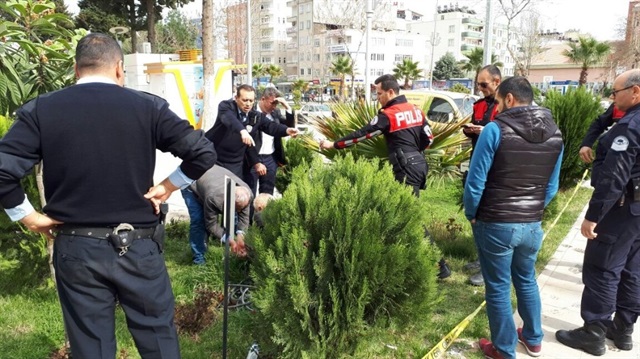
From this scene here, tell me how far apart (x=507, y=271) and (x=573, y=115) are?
5.68 metres

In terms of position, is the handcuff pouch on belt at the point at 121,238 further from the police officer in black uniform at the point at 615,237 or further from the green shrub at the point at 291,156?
the green shrub at the point at 291,156

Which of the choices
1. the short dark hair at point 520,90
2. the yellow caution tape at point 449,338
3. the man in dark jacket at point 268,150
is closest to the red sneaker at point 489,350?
the yellow caution tape at point 449,338

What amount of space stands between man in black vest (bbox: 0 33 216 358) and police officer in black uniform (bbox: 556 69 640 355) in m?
2.50

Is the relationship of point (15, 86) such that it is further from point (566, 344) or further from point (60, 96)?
point (566, 344)

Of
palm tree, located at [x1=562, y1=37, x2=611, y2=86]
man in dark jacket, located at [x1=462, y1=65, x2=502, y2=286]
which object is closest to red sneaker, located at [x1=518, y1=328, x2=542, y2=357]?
man in dark jacket, located at [x1=462, y1=65, x2=502, y2=286]

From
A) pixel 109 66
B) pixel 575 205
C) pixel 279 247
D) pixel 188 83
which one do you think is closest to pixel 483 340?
pixel 279 247

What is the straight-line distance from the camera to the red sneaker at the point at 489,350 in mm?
3350

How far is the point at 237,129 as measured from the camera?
521 cm

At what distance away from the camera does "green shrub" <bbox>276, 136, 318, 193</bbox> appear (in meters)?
6.74

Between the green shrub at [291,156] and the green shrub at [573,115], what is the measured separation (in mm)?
4089

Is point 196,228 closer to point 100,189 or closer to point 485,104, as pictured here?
point 100,189

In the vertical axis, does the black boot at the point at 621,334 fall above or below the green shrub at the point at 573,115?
below

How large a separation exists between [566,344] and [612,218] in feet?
3.22

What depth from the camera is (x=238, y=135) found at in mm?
5250
